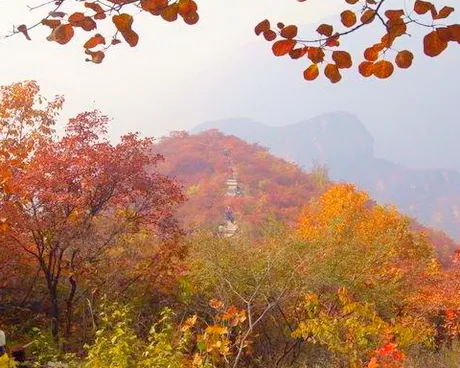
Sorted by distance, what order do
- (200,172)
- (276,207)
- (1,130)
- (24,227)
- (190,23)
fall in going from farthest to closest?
1. (200,172)
2. (276,207)
3. (1,130)
4. (24,227)
5. (190,23)

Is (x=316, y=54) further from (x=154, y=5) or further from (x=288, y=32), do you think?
(x=154, y=5)

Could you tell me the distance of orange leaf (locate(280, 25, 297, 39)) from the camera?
169 centimetres

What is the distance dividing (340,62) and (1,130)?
11.5 m

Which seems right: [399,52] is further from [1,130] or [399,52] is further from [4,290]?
[1,130]

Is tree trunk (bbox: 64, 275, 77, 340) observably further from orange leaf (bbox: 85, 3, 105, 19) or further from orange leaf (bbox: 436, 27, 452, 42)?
orange leaf (bbox: 436, 27, 452, 42)

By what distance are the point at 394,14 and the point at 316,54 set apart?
0.28 m

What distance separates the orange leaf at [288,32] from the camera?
1.69 meters

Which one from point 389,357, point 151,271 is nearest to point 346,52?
point 389,357

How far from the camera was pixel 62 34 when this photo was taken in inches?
64.5

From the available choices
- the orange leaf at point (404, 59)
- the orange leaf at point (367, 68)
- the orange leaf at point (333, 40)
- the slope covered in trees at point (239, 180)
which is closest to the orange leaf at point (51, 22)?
the orange leaf at point (333, 40)

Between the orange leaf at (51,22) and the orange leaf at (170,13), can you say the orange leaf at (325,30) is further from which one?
the orange leaf at (51,22)

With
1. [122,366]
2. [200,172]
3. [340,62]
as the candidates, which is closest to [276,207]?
[200,172]

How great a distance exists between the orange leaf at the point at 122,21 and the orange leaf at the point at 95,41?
0.49ft

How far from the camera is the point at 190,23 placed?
65.9 inches
